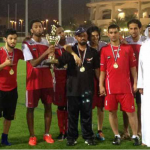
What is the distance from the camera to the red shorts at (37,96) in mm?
5516

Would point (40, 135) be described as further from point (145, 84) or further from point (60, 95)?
point (145, 84)

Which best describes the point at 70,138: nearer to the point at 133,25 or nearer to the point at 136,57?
the point at 136,57

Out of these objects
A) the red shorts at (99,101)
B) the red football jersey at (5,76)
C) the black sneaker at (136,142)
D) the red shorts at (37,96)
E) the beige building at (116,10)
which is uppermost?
the beige building at (116,10)

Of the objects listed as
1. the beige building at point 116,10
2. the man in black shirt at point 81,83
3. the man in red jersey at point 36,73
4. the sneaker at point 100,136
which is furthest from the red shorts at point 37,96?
the beige building at point 116,10

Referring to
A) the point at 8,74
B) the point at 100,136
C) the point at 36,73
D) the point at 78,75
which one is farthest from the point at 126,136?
the point at 8,74

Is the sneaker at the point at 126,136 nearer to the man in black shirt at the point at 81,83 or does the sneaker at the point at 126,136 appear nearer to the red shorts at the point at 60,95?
the man in black shirt at the point at 81,83

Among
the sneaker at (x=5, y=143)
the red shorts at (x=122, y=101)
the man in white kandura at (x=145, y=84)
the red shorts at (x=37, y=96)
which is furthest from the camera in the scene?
the sneaker at (x=5, y=143)

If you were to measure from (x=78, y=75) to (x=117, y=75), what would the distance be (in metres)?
0.55

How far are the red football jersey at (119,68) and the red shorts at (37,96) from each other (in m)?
0.85

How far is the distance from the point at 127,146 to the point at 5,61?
211cm

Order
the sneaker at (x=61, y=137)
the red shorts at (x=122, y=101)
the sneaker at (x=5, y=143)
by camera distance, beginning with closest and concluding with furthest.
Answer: the red shorts at (x=122, y=101), the sneaker at (x=5, y=143), the sneaker at (x=61, y=137)

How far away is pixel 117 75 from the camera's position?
537 cm

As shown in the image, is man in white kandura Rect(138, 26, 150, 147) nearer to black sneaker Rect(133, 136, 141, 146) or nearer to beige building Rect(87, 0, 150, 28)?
black sneaker Rect(133, 136, 141, 146)

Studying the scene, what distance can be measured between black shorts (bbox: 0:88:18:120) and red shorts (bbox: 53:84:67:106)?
659mm
